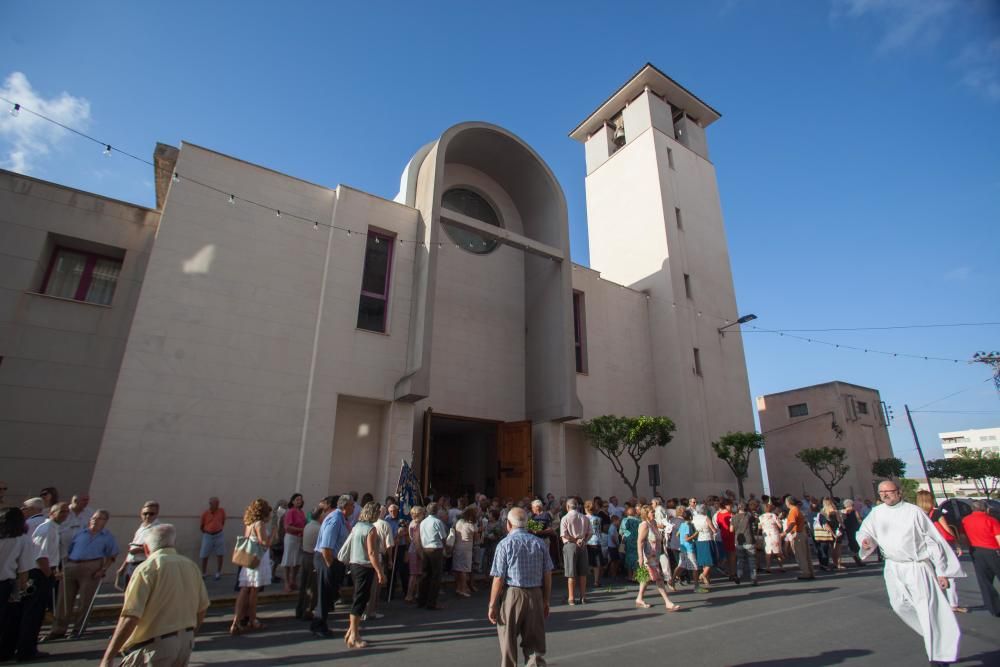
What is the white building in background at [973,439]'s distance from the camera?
101875mm

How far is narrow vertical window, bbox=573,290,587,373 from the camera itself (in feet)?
62.9

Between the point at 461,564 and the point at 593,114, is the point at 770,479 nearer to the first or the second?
the point at 593,114

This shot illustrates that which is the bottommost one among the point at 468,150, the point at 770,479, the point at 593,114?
the point at 770,479

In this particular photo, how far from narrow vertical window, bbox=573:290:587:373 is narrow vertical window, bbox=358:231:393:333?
727cm

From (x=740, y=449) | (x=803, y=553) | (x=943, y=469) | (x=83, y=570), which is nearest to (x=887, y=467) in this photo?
(x=943, y=469)

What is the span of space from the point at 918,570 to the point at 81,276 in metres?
16.7

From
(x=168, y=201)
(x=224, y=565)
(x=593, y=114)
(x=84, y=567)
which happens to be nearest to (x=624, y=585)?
(x=224, y=565)

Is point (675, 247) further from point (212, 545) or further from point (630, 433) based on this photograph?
point (212, 545)

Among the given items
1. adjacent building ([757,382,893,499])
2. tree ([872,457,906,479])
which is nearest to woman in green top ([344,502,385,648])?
adjacent building ([757,382,893,499])

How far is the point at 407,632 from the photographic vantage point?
707 cm

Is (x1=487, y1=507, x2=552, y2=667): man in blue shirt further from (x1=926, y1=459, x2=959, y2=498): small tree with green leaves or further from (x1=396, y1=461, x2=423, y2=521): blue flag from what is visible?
(x1=926, y1=459, x2=959, y2=498): small tree with green leaves

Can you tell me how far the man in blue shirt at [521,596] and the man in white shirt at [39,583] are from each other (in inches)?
205

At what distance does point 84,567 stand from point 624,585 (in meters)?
9.83

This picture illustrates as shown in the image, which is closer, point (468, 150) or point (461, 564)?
point (461, 564)
